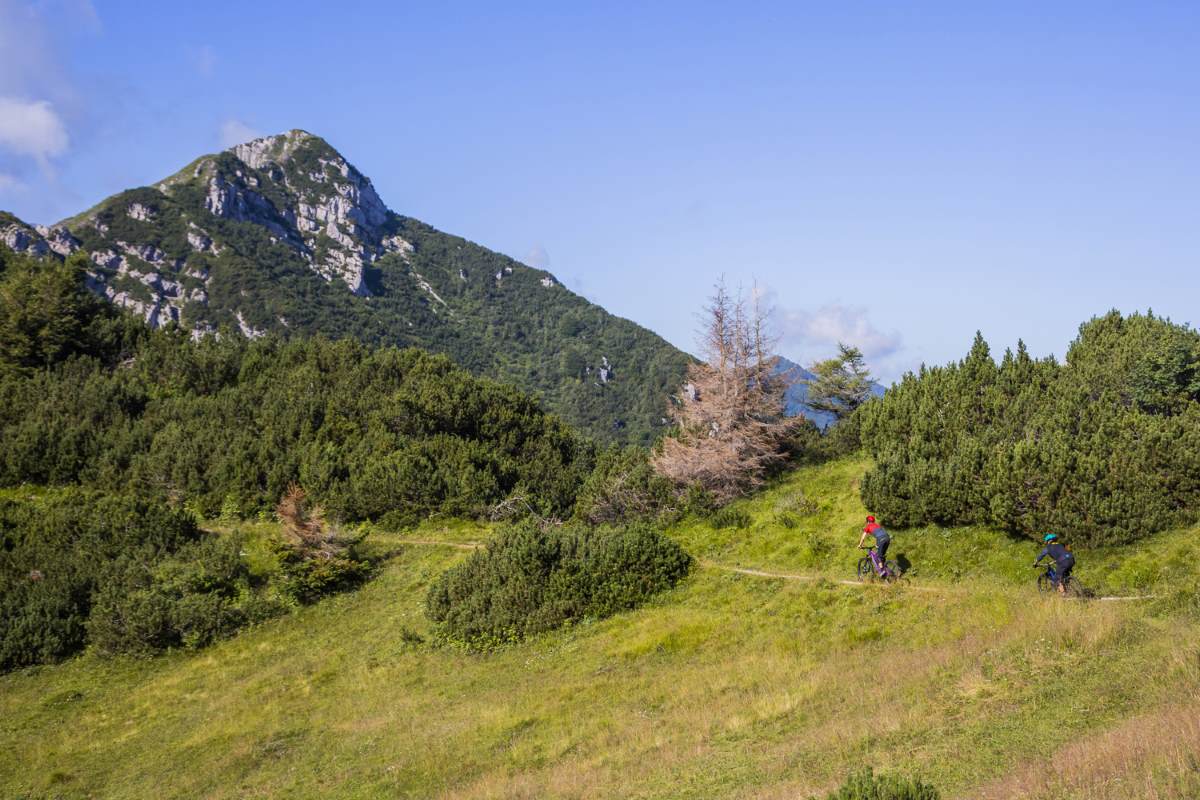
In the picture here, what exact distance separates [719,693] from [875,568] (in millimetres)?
6410

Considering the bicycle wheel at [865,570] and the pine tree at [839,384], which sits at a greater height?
the pine tree at [839,384]

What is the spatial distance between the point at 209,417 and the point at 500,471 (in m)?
18.2

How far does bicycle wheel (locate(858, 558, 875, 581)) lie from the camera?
67.2 feet

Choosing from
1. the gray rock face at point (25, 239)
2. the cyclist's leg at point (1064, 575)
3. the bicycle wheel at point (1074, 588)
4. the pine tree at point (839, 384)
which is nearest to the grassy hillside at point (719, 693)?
the cyclist's leg at point (1064, 575)

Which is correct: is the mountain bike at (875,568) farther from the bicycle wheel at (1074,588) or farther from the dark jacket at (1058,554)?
the bicycle wheel at (1074,588)

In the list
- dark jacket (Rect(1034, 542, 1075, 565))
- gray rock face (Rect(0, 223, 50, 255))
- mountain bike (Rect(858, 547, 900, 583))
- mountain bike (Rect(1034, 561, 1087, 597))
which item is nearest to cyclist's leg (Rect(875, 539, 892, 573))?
mountain bike (Rect(858, 547, 900, 583))

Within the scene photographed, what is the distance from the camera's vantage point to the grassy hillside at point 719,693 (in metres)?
10.5

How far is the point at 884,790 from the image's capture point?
7.92 meters

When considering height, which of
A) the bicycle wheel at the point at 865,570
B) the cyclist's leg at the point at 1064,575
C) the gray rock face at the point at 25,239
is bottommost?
the bicycle wheel at the point at 865,570

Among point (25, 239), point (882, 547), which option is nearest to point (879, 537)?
point (882, 547)

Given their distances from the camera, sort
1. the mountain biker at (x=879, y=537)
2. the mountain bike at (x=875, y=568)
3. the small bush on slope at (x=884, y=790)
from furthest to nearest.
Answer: the mountain bike at (x=875, y=568) → the mountain biker at (x=879, y=537) → the small bush on slope at (x=884, y=790)

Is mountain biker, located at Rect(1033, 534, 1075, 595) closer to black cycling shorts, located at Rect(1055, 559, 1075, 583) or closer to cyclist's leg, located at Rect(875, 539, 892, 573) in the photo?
black cycling shorts, located at Rect(1055, 559, 1075, 583)

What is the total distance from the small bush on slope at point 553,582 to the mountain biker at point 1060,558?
10.2 m

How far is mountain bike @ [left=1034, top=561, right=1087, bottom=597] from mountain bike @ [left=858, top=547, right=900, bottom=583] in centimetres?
327
